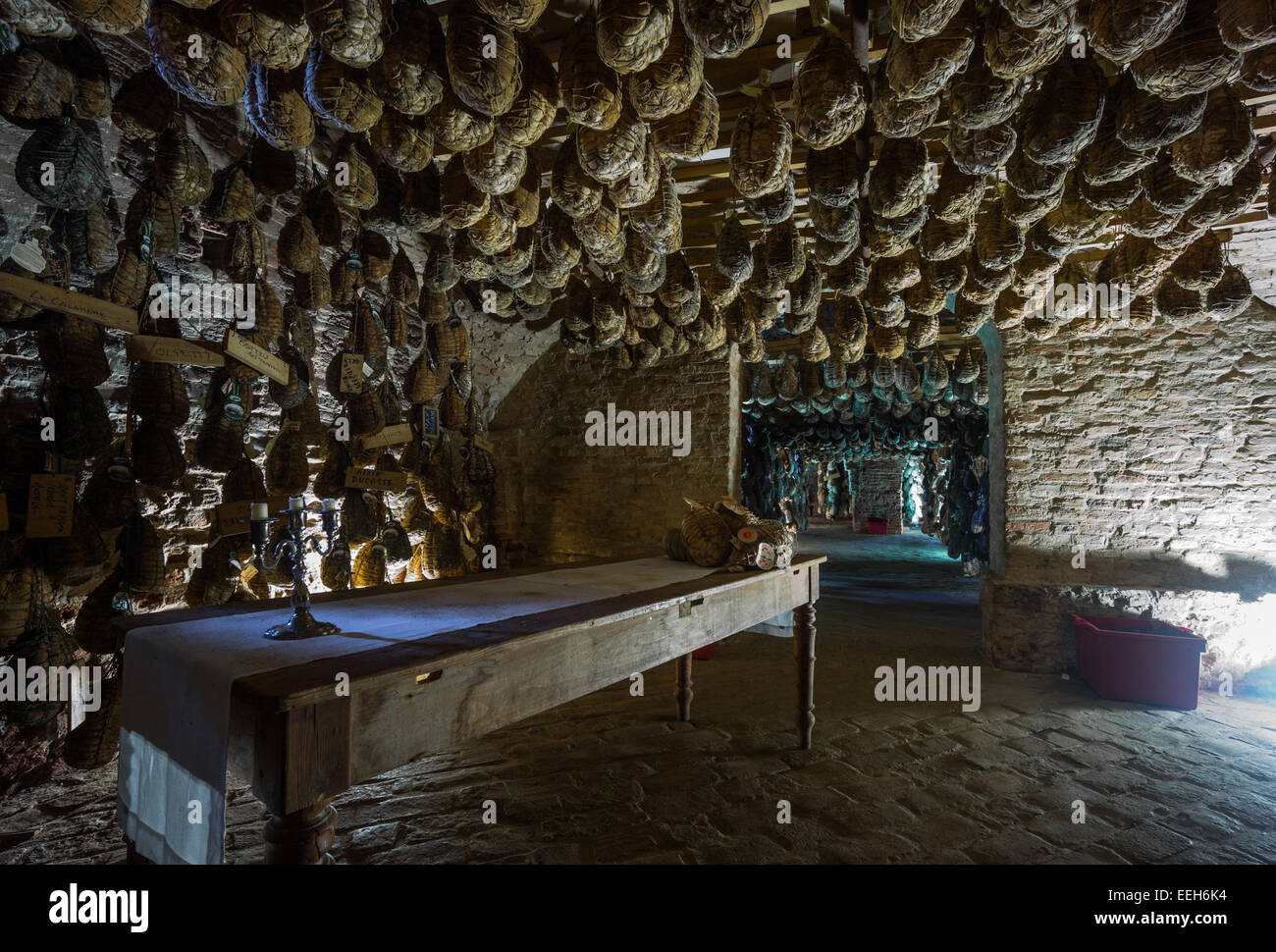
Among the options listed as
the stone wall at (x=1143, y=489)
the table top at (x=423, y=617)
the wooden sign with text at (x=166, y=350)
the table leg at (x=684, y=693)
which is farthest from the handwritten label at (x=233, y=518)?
the stone wall at (x=1143, y=489)

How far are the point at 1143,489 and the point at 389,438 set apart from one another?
20.8 feet

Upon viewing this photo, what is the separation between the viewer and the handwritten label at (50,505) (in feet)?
8.56

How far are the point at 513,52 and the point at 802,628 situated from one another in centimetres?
326

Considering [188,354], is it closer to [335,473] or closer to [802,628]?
[335,473]

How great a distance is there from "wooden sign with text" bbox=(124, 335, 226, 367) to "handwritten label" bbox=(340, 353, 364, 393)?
0.92 m

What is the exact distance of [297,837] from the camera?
1.27 m

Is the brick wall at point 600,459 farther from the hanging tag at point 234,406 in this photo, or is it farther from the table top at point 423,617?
the hanging tag at point 234,406

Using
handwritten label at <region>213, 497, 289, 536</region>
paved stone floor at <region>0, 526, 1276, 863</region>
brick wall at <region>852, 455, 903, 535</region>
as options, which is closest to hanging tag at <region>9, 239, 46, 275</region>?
handwritten label at <region>213, 497, 289, 536</region>

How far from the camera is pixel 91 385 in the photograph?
2.75 m

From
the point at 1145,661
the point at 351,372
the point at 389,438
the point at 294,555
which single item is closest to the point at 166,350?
the point at 351,372

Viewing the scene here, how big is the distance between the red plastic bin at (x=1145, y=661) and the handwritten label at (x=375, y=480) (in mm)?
5694

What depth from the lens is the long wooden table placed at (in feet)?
3.95

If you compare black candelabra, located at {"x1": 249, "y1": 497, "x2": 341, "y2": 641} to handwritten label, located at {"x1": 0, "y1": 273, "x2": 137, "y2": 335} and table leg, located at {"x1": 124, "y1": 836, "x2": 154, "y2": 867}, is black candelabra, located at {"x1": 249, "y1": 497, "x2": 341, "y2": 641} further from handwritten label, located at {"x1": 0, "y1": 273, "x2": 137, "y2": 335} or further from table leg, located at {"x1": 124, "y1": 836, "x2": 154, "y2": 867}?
handwritten label, located at {"x1": 0, "y1": 273, "x2": 137, "y2": 335}

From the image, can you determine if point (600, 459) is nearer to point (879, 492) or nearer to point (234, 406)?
point (234, 406)
